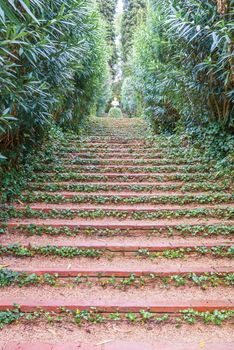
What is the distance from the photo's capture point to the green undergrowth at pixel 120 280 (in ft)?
7.94

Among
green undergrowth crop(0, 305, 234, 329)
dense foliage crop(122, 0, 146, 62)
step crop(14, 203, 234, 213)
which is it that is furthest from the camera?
dense foliage crop(122, 0, 146, 62)

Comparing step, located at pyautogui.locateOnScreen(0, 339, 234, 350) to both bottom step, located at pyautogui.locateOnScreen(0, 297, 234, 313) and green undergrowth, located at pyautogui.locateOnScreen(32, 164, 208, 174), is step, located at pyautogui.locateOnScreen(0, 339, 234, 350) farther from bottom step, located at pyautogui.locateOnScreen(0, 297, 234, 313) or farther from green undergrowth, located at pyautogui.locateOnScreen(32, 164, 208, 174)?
A: green undergrowth, located at pyautogui.locateOnScreen(32, 164, 208, 174)

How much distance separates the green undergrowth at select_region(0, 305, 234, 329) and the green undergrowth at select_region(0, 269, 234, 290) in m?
0.28

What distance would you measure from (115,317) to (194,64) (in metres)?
3.90

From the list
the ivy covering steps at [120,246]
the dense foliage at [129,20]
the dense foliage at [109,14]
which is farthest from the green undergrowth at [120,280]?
the dense foliage at [109,14]

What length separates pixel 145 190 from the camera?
404 centimetres

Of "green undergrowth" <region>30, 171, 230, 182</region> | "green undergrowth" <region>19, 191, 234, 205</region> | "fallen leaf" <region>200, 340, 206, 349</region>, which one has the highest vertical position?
Answer: "green undergrowth" <region>30, 171, 230, 182</region>

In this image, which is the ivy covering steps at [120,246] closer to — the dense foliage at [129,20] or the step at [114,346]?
the step at [114,346]

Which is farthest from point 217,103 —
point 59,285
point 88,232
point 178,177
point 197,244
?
point 59,285

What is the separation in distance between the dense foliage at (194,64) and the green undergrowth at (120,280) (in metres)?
2.33

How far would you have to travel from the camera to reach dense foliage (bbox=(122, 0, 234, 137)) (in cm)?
374

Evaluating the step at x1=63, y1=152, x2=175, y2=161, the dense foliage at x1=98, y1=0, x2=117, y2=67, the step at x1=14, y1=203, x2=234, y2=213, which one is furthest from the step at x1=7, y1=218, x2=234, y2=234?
the dense foliage at x1=98, y1=0, x2=117, y2=67

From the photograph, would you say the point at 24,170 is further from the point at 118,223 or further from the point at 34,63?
the point at 118,223

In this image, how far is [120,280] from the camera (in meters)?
2.49
